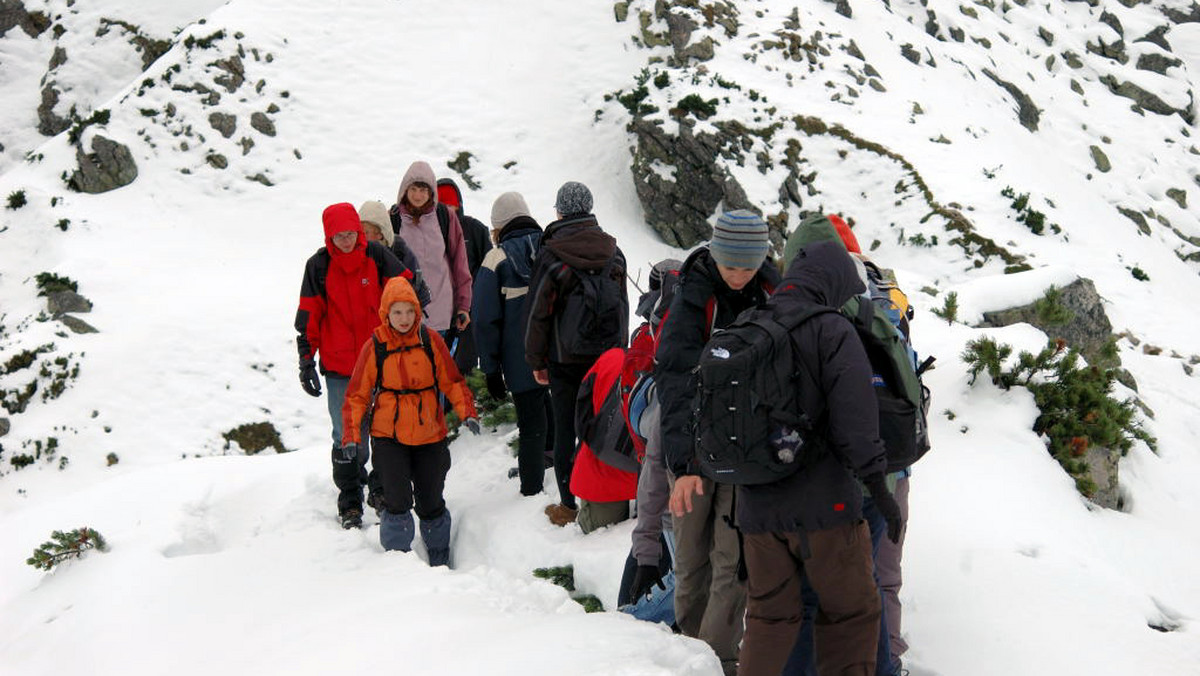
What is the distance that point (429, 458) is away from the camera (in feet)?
16.1

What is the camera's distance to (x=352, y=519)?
221 inches

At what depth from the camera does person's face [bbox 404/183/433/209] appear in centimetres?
607

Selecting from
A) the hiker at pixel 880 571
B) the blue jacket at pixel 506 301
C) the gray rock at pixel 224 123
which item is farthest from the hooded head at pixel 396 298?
the gray rock at pixel 224 123

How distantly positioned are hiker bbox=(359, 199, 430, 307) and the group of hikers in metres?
0.02

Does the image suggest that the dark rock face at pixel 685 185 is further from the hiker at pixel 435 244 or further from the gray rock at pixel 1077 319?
the hiker at pixel 435 244

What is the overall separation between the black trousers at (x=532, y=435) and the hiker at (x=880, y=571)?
8.98 feet

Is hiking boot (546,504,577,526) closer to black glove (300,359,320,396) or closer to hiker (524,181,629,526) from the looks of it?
hiker (524,181,629,526)

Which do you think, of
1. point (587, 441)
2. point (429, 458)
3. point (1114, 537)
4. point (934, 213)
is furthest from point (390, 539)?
point (934, 213)

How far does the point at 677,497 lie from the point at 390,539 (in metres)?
2.56

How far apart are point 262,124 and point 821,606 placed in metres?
14.9

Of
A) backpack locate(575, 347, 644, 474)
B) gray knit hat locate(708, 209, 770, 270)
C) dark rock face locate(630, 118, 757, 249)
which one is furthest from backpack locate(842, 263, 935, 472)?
dark rock face locate(630, 118, 757, 249)

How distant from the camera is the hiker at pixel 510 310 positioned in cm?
534

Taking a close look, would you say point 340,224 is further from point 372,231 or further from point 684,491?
point 684,491

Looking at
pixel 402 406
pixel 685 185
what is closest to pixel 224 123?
pixel 685 185
